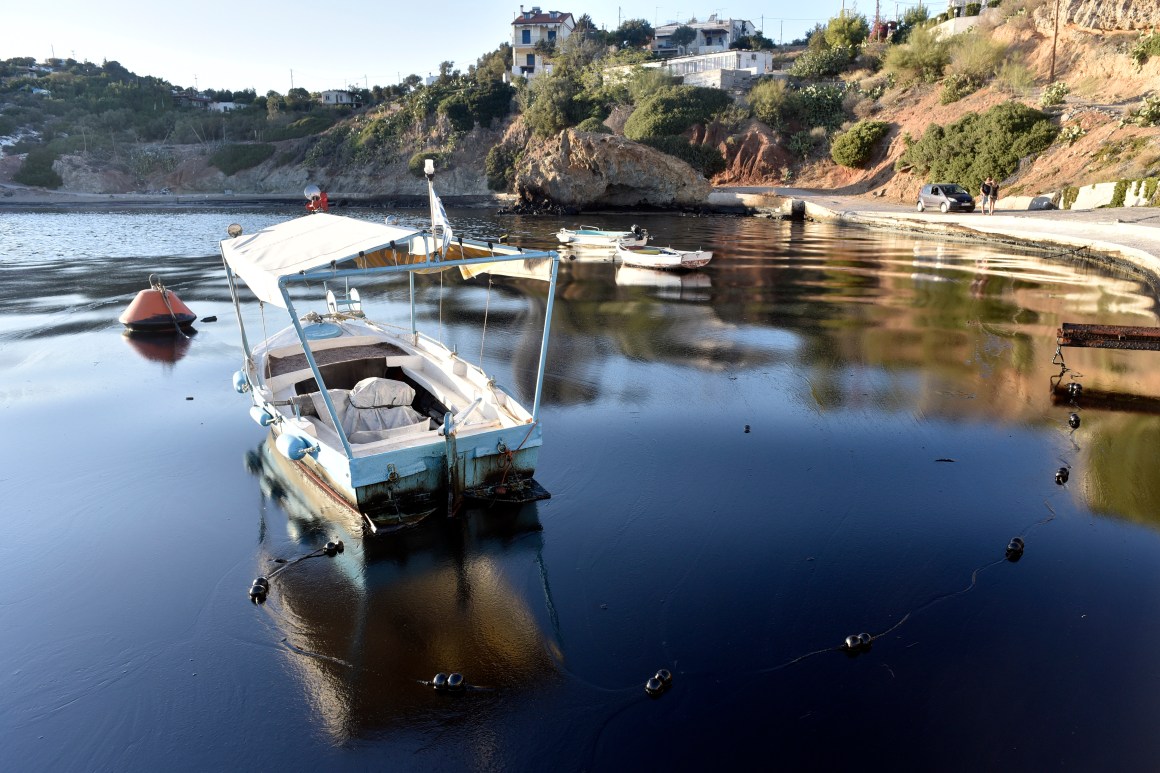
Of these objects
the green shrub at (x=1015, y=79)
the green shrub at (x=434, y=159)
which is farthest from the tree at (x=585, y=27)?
the green shrub at (x=1015, y=79)

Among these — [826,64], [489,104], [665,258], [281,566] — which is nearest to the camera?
[281,566]

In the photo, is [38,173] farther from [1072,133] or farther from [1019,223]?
Result: [1072,133]

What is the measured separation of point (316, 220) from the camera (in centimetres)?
1044

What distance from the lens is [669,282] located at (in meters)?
25.1

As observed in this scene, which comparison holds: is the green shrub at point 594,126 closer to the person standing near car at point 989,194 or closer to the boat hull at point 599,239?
the boat hull at point 599,239

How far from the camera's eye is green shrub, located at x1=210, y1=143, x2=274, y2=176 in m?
80.0

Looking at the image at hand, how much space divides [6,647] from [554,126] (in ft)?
201

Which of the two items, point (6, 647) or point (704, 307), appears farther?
point (704, 307)

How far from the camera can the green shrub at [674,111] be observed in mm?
57125

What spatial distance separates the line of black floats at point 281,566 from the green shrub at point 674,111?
52753 millimetres

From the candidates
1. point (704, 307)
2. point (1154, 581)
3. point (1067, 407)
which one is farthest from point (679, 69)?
point (1154, 581)

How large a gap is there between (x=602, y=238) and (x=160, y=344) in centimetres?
1821

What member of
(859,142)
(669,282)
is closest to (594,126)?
(859,142)

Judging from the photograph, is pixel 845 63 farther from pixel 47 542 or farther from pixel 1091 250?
pixel 47 542
